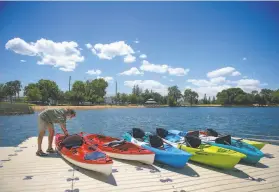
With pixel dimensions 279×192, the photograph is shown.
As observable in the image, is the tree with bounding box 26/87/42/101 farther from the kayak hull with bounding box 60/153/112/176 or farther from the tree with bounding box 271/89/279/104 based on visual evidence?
the tree with bounding box 271/89/279/104

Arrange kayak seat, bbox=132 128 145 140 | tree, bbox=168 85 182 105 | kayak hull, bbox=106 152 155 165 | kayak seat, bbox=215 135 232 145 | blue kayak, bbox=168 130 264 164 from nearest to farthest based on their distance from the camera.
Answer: kayak hull, bbox=106 152 155 165, blue kayak, bbox=168 130 264 164, kayak seat, bbox=215 135 232 145, kayak seat, bbox=132 128 145 140, tree, bbox=168 85 182 105

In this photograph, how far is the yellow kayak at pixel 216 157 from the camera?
733cm

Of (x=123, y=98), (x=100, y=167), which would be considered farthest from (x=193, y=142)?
(x=123, y=98)

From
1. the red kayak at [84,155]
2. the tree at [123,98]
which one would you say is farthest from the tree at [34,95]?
the red kayak at [84,155]

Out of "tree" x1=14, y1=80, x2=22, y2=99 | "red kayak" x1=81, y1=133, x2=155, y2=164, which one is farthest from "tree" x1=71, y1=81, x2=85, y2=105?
"red kayak" x1=81, y1=133, x2=155, y2=164

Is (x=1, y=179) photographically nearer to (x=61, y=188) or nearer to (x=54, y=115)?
(x=61, y=188)

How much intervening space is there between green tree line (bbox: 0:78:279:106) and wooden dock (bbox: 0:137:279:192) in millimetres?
80292

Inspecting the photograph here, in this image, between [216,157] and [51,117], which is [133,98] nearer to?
[51,117]

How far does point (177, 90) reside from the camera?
514 feet

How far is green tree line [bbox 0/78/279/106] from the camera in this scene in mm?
89250

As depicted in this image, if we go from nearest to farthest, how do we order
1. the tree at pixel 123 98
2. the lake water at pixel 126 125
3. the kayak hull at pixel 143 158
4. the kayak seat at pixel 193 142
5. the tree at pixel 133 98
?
the kayak hull at pixel 143 158
the kayak seat at pixel 193 142
the lake water at pixel 126 125
the tree at pixel 133 98
the tree at pixel 123 98

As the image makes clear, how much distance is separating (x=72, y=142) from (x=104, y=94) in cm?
11656

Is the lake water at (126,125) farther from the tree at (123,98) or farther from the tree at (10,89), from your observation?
the tree at (123,98)

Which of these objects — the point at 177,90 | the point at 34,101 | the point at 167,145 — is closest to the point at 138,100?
the point at 177,90
